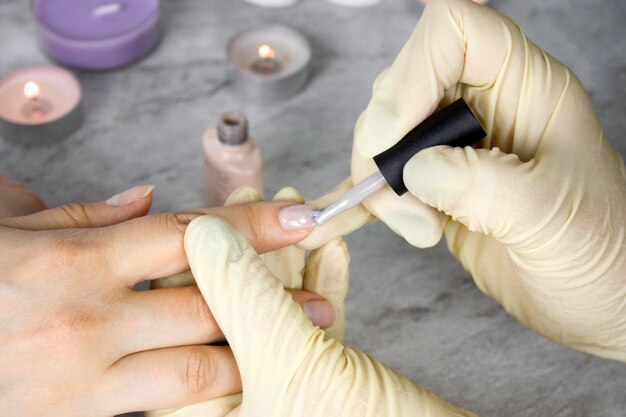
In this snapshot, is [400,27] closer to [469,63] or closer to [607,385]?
[469,63]

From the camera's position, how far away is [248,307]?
0.95 metres

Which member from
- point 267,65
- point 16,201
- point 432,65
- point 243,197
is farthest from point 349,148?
point 16,201

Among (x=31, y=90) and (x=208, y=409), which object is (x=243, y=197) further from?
(x=31, y=90)

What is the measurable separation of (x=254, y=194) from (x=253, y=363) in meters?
0.30

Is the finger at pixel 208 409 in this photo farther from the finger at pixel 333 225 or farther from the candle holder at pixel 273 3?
the candle holder at pixel 273 3

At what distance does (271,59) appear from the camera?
1567 mm

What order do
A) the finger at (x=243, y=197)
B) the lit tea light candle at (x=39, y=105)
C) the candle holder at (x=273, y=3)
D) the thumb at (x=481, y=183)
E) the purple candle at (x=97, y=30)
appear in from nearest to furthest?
the thumb at (x=481, y=183) → the finger at (x=243, y=197) → the lit tea light candle at (x=39, y=105) → the purple candle at (x=97, y=30) → the candle holder at (x=273, y=3)

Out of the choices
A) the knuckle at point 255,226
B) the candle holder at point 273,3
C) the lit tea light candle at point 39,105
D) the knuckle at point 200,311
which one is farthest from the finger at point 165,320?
the candle holder at point 273,3

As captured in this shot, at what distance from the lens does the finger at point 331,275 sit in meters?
1.07

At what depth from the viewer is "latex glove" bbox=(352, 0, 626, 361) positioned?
36.7 inches

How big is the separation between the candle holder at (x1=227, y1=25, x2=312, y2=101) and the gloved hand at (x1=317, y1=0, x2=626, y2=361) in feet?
1.66

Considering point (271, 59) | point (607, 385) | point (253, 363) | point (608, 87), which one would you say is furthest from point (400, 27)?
point (253, 363)

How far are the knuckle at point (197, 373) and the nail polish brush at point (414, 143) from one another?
26 centimetres

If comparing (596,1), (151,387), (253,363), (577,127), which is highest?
(577,127)
